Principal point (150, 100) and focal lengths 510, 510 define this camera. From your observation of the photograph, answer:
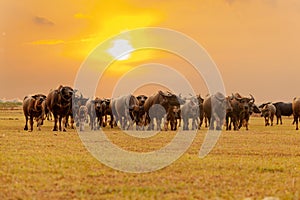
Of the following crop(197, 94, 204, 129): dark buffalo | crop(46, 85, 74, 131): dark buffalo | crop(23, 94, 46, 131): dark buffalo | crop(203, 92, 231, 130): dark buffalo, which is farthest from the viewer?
crop(197, 94, 204, 129): dark buffalo

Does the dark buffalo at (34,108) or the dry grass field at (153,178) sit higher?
the dark buffalo at (34,108)

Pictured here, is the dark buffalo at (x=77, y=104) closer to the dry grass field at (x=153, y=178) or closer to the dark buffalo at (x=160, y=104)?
the dark buffalo at (x=160, y=104)

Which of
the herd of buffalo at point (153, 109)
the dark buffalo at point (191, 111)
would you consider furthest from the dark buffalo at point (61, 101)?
the dark buffalo at point (191, 111)

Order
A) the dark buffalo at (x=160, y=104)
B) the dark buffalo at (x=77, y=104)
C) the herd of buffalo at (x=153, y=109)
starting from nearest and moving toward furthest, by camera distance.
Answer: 1. the herd of buffalo at (x=153, y=109)
2. the dark buffalo at (x=160, y=104)
3. the dark buffalo at (x=77, y=104)

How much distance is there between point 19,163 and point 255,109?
3230cm

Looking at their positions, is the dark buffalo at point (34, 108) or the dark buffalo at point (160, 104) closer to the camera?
the dark buffalo at point (34, 108)

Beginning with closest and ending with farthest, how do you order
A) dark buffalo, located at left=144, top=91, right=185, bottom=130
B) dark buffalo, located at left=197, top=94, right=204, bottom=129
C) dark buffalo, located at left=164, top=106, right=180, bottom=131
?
dark buffalo, located at left=164, top=106, right=180, bottom=131 < dark buffalo, located at left=144, top=91, right=185, bottom=130 < dark buffalo, located at left=197, top=94, right=204, bottom=129

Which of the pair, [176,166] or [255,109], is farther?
[255,109]

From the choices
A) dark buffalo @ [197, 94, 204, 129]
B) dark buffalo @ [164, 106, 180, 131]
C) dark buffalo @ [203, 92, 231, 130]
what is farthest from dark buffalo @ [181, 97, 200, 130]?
dark buffalo @ [164, 106, 180, 131]

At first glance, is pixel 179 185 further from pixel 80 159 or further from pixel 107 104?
pixel 107 104

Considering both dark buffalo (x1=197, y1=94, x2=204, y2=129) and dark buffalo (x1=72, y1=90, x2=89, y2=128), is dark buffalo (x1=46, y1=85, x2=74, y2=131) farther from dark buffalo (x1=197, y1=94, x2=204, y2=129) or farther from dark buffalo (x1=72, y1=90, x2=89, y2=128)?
dark buffalo (x1=197, y1=94, x2=204, y2=129)

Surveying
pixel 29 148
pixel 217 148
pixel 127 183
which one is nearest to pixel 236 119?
pixel 217 148

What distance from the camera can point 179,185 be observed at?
9672 mm

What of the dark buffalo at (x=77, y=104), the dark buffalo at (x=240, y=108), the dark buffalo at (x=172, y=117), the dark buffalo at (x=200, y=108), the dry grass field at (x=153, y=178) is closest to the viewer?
the dry grass field at (x=153, y=178)
